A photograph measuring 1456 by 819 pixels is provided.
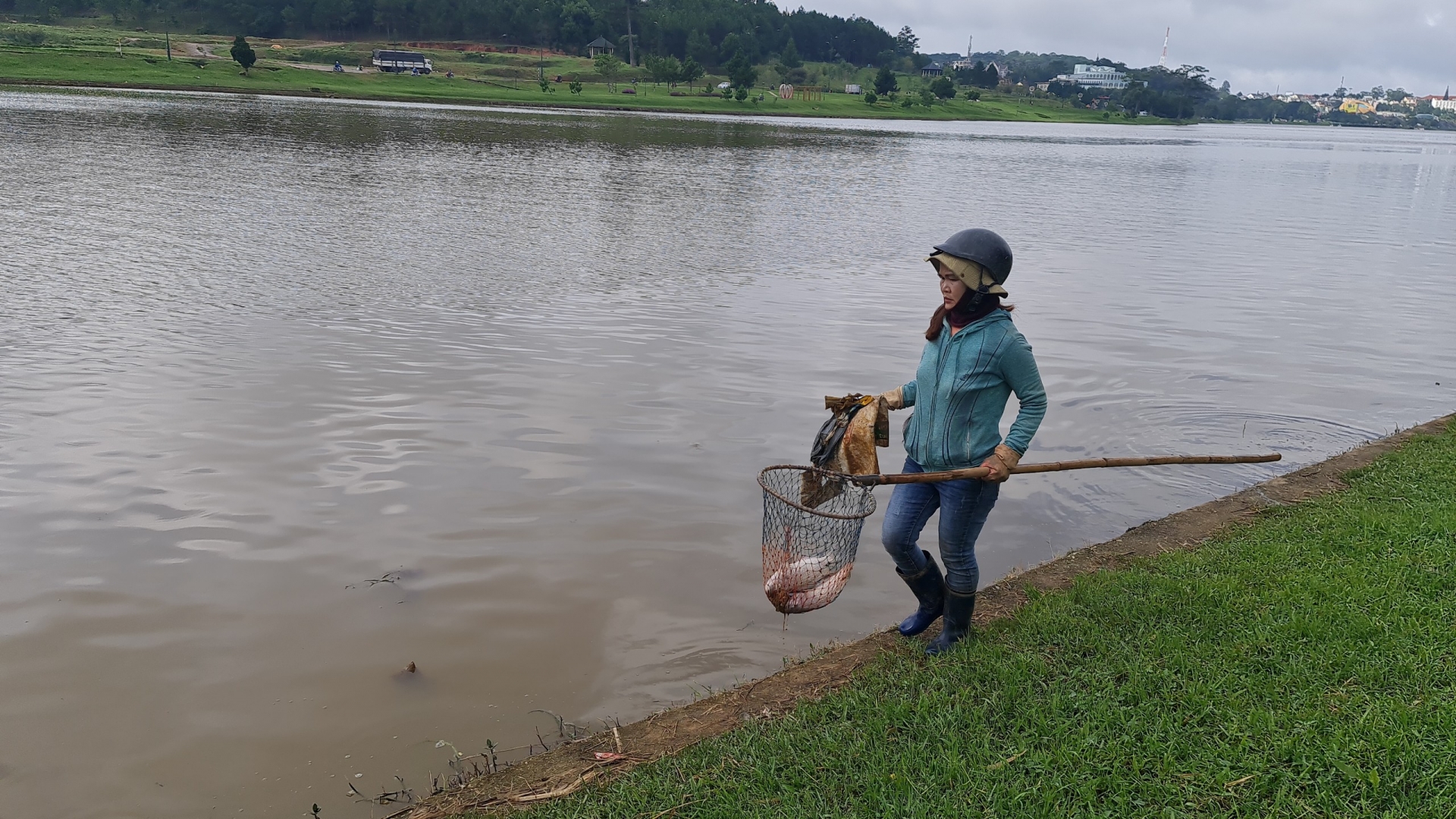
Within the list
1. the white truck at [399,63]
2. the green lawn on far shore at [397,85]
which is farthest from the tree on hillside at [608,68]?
the white truck at [399,63]

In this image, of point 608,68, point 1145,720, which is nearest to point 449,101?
point 608,68

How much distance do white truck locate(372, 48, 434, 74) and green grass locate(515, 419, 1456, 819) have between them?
4287 inches

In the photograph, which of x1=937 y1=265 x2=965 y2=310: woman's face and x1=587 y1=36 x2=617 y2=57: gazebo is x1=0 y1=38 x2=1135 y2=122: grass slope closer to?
x1=587 y1=36 x2=617 y2=57: gazebo

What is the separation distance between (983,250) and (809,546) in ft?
5.57

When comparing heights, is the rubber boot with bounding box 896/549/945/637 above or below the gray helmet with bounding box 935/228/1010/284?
below

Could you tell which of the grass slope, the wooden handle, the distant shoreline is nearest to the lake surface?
the wooden handle

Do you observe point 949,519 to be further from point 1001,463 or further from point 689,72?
point 689,72

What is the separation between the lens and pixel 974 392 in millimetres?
4586

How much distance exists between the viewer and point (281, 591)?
19.6 ft

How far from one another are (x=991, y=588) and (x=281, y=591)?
421cm

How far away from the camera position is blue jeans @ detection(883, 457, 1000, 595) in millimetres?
4680

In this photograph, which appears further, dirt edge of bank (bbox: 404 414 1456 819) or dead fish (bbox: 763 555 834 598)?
dead fish (bbox: 763 555 834 598)

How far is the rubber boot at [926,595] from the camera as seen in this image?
5105 mm

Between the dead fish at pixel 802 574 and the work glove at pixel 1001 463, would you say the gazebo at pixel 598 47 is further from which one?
the work glove at pixel 1001 463
